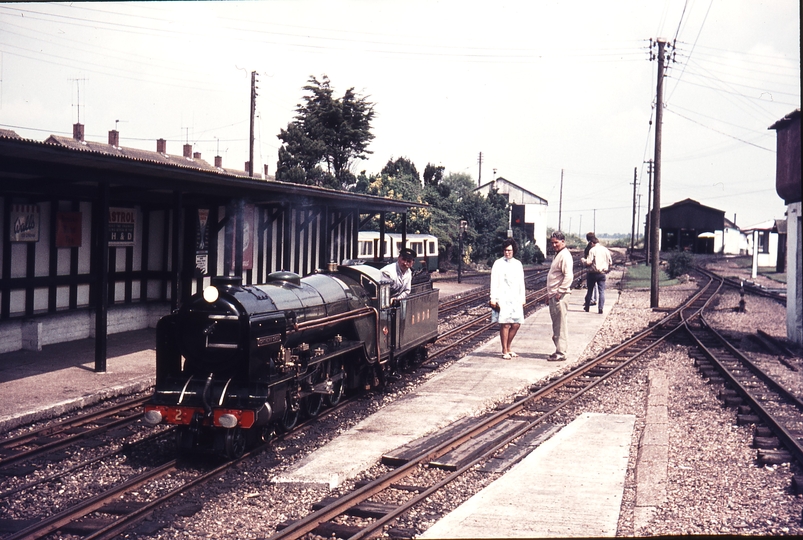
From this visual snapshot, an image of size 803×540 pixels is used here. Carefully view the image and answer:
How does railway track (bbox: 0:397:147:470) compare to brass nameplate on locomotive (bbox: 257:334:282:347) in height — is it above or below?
below

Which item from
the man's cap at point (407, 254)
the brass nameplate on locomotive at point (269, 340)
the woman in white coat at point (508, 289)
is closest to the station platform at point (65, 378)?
the brass nameplate on locomotive at point (269, 340)

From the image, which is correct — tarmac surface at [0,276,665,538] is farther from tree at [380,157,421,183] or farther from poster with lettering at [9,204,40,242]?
tree at [380,157,421,183]

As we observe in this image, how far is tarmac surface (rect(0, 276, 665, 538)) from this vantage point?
17.4ft

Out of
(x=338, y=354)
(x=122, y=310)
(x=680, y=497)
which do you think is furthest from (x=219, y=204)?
(x=680, y=497)

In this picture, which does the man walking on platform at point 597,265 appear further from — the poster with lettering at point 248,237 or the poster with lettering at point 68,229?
the poster with lettering at point 68,229

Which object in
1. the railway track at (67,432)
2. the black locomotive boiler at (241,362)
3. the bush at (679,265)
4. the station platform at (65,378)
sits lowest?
the railway track at (67,432)

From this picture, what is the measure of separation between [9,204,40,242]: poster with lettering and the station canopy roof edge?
25 cm

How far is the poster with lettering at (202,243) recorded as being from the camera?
14699mm

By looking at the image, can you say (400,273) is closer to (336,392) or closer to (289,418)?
(336,392)

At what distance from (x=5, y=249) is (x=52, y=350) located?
193cm

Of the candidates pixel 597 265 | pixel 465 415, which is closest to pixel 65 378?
pixel 465 415

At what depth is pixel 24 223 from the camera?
1174 cm

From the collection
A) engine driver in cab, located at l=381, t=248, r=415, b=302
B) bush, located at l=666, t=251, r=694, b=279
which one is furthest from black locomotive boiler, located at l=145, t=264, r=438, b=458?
bush, located at l=666, t=251, r=694, b=279

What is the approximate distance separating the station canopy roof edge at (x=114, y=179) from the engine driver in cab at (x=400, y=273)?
10.8 feet
